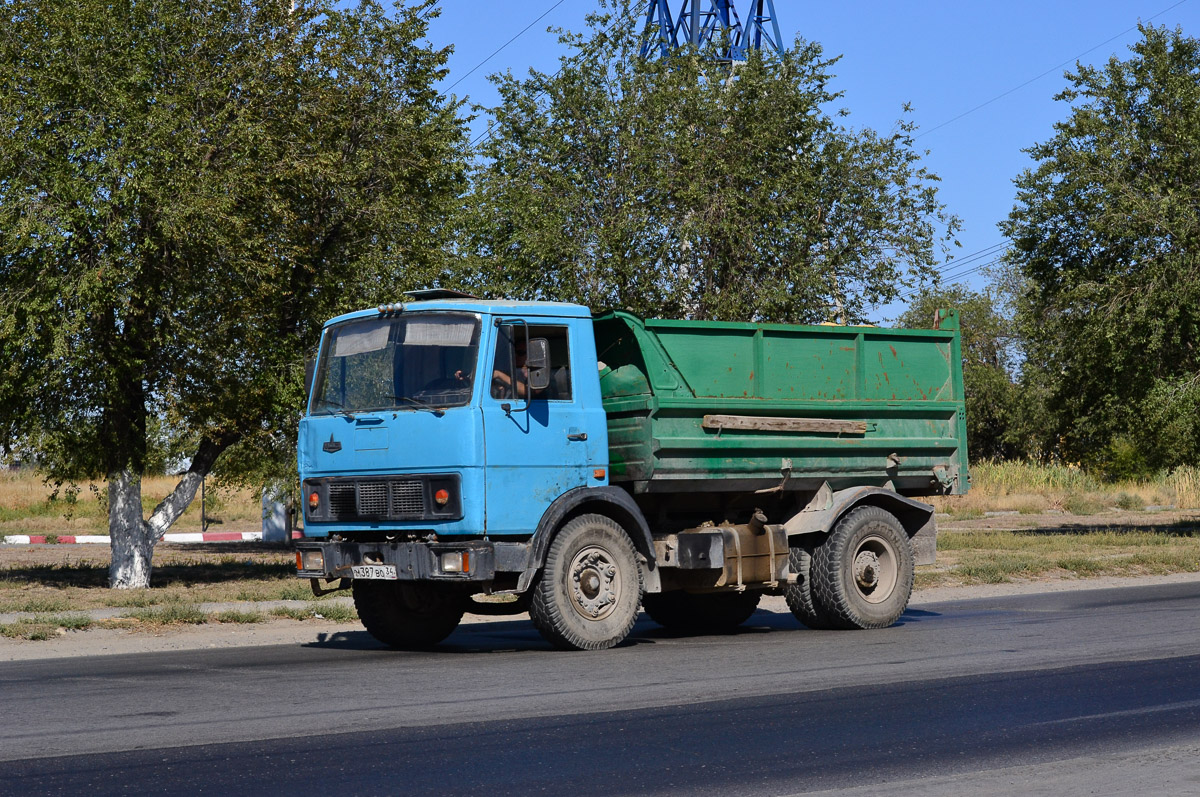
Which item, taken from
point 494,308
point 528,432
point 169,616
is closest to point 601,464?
point 528,432

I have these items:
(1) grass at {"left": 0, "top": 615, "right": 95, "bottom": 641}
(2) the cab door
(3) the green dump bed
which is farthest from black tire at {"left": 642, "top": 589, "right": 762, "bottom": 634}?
(1) grass at {"left": 0, "top": 615, "right": 95, "bottom": 641}

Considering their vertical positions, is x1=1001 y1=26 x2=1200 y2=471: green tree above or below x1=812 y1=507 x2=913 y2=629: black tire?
above

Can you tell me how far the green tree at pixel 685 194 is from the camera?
22500mm

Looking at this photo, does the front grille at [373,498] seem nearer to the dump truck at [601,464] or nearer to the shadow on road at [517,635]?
the dump truck at [601,464]

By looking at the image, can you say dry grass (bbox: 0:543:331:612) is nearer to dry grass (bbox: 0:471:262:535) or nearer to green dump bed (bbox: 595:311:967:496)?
dry grass (bbox: 0:471:262:535)

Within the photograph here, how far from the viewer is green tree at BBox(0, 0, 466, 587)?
1703cm

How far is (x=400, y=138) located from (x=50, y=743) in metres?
14.5

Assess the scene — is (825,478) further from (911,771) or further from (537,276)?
(537,276)

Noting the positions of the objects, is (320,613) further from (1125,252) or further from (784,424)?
(1125,252)

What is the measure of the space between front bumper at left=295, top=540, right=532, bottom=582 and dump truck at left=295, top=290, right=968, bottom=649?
0.06 feet

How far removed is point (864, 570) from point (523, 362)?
4.46 m

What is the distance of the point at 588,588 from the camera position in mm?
11516

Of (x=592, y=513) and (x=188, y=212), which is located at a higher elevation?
(x=188, y=212)

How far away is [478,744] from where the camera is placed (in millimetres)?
7254
